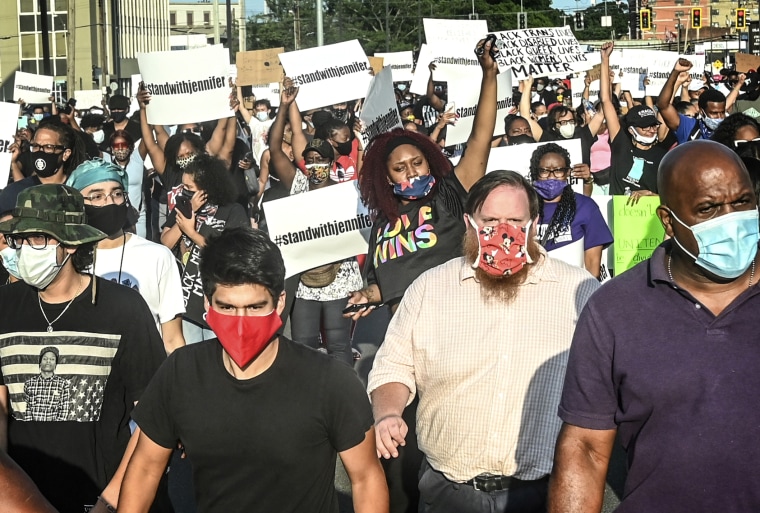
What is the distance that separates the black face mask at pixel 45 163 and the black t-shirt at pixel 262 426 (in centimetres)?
405

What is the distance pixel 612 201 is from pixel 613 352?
5346mm

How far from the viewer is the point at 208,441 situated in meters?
3.48

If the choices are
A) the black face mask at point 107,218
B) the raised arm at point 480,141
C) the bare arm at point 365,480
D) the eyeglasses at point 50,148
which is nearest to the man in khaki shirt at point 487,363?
the bare arm at point 365,480

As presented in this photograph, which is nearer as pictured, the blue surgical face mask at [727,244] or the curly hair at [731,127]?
the blue surgical face mask at [727,244]

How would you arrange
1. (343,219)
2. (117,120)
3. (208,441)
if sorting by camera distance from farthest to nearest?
1. (117,120)
2. (343,219)
3. (208,441)

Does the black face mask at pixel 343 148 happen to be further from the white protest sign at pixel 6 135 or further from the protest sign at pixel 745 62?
the protest sign at pixel 745 62

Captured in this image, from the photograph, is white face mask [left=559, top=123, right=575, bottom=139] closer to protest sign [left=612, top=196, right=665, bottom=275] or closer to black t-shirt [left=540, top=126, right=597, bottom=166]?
black t-shirt [left=540, top=126, right=597, bottom=166]

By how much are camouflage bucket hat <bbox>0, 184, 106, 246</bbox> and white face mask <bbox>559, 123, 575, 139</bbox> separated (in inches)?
324

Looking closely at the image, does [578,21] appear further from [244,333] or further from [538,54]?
[244,333]

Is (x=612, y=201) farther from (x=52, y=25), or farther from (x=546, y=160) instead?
(x=52, y=25)

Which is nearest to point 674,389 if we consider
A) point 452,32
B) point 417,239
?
point 417,239

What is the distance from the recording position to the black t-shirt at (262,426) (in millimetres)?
3463

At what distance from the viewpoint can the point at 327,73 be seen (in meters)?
12.4

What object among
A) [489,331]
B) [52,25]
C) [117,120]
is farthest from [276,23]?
[489,331]
